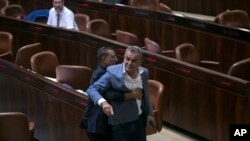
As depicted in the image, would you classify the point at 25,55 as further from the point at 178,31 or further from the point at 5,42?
the point at 178,31

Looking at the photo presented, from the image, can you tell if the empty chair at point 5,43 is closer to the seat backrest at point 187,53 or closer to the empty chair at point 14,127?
the seat backrest at point 187,53

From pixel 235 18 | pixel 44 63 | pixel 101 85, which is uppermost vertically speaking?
pixel 101 85

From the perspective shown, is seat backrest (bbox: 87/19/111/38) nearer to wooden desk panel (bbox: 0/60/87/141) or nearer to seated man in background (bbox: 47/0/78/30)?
seated man in background (bbox: 47/0/78/30)

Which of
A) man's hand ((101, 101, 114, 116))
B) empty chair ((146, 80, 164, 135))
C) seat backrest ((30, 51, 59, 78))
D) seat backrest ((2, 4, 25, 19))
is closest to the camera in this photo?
man's hand ((101, 101, 114, 116))

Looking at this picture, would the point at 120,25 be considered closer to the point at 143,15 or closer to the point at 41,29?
the point at 143,15

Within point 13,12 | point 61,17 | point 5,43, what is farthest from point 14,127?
point 13,12

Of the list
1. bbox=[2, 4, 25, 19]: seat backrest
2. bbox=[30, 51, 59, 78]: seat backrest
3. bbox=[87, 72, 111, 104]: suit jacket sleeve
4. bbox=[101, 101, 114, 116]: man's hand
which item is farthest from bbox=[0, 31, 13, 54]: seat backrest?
bbox=[101, 101, 114, 116]: man's hand

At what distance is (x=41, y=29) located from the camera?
22.2ft

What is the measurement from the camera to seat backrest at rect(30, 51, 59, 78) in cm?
530

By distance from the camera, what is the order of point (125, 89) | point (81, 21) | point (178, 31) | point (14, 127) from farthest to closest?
point (81, 21), point (178, 31), point (14, 127), point (125, 89)

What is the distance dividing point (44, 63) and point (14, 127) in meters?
1.47

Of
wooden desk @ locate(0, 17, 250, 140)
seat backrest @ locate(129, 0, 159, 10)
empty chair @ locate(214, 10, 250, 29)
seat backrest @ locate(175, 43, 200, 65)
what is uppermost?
seat backrest @ locate(129, 0, 159, 10)

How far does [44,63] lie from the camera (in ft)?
17.7

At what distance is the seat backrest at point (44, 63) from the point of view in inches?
209
